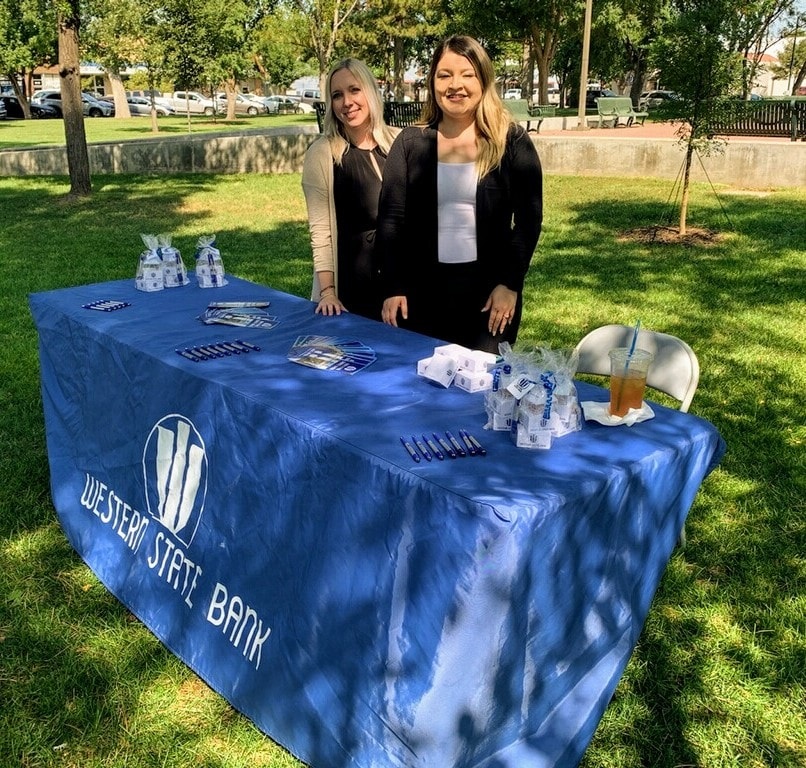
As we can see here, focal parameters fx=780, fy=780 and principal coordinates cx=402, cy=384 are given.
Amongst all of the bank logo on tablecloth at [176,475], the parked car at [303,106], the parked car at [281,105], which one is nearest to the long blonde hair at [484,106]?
the bank logo on tablecloth at [176,475]

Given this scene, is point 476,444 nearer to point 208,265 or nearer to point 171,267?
point 208,265

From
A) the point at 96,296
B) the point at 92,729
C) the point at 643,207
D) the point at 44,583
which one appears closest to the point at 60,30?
the point at 643,207

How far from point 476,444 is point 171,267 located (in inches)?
86.3

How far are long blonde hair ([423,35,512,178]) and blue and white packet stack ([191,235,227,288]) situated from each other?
127cm

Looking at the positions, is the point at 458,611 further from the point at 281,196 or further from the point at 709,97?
the point at 281,196

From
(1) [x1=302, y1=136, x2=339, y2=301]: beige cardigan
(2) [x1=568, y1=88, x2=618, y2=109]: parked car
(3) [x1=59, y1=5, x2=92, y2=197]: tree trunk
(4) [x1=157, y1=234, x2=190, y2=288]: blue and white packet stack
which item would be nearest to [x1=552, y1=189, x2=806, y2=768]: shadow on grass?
(1) [x1=302, y1=136, x2=339, y2=301]: beige cardigan

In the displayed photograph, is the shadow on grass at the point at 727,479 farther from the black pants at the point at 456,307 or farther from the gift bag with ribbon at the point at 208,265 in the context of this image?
the gift bag with ribbon at the point at 208,265

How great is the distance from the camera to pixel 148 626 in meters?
2.71

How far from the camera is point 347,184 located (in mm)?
3215

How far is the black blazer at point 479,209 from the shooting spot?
9.22ft

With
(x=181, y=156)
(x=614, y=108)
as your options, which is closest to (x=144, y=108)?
(x=614, y=108)

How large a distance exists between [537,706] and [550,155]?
13.1m

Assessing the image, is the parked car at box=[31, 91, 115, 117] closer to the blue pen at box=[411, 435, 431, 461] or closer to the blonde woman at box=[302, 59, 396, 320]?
the blonde woman at box=[302, 59, 396, 320]

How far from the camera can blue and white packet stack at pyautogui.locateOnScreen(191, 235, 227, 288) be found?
11.7 feet
